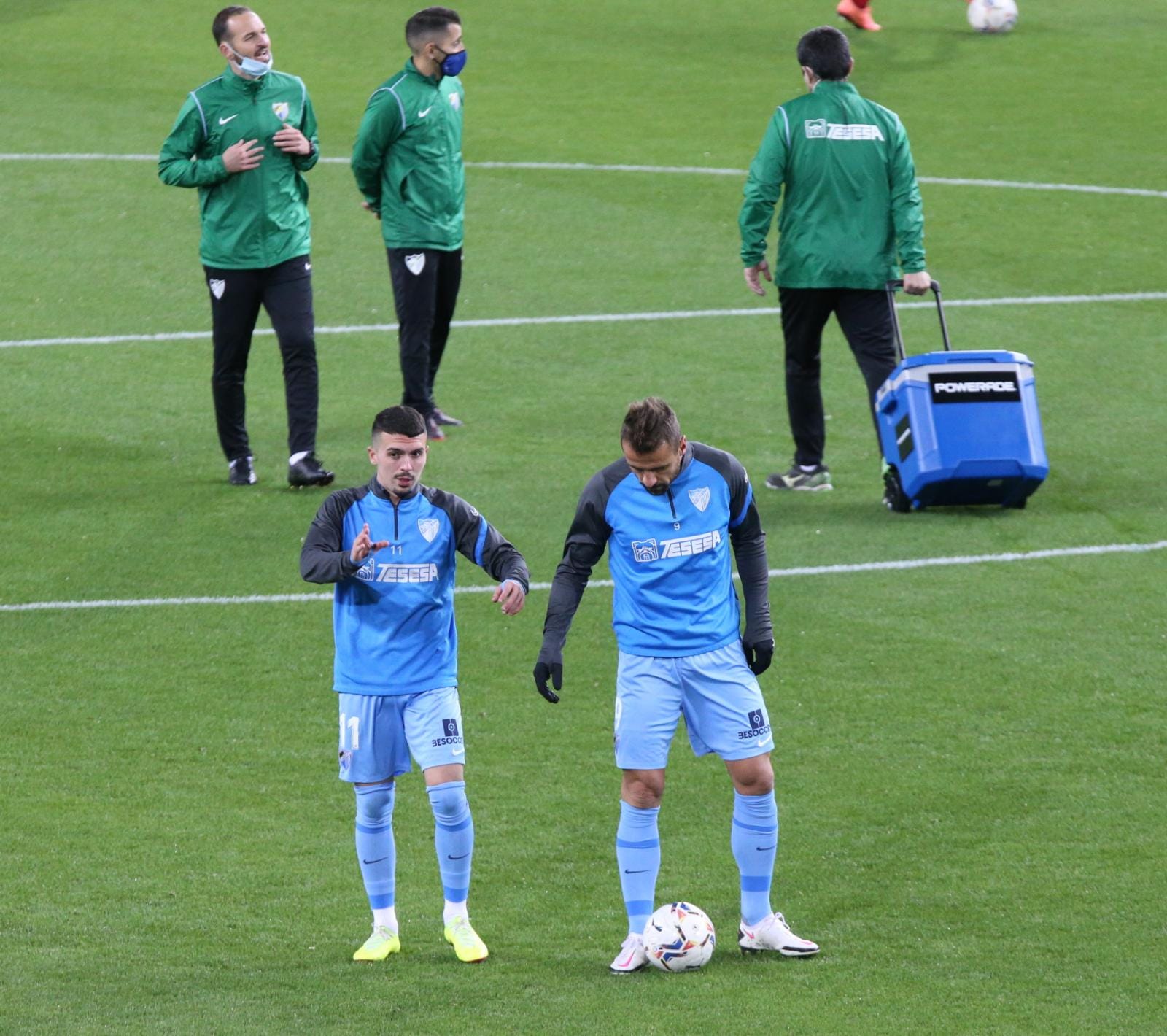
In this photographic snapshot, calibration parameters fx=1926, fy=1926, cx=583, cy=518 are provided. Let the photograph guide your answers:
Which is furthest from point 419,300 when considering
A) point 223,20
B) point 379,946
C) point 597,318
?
point 379,946

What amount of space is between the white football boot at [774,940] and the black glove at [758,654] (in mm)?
784

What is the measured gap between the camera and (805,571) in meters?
9.84

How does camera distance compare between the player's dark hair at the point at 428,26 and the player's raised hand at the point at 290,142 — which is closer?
the player's raised hand at the point at 290,142

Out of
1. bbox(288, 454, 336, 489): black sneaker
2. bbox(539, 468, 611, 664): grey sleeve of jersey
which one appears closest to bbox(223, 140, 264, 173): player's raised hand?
bbox(288, 454, 336, 489): black sneaker

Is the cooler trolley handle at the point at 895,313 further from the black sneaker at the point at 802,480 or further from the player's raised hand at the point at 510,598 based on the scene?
the player's raised hand at the point at 510,598

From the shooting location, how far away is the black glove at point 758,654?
20.3 feet

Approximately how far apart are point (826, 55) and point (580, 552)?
5.15 metres

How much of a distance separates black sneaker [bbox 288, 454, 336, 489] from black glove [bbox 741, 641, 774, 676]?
510cm

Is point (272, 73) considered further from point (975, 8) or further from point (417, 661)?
point (975, 8)

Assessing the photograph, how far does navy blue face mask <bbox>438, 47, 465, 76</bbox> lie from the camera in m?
11.4

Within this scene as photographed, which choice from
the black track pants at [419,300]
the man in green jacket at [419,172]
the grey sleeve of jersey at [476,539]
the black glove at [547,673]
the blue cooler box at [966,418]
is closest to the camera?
the black glove at [547,673]

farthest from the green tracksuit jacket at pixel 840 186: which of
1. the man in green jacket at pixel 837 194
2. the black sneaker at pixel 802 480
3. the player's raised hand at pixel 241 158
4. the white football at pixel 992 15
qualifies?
the white football at pixel 992 15

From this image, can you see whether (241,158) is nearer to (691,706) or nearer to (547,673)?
(547,673)

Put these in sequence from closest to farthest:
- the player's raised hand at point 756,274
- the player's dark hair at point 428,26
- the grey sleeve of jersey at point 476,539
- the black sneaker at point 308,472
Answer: the grey sleeve of jersey at point 476,539 < the player's raised hand at point 756,274 < the black sneaker at point 308,472 < the player's dark hair at point 428,26
